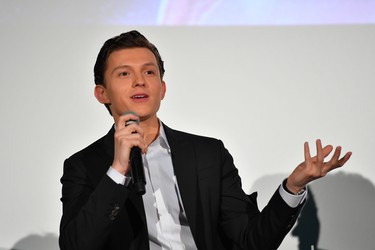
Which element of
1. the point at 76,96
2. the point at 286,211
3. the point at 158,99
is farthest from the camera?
the point at 76,96

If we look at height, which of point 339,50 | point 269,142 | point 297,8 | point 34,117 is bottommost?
point 269,142

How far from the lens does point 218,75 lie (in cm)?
271

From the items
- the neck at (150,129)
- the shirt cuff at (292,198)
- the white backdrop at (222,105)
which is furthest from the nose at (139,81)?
the white backdrop at (222,105)

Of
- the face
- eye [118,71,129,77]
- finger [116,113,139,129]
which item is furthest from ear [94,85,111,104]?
finger [116,113,139,129]

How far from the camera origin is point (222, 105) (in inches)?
106

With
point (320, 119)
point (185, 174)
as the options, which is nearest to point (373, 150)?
point (320, 119)

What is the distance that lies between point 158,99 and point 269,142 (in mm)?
901

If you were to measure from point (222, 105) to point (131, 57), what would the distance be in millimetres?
815

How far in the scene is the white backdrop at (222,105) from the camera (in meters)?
2.66

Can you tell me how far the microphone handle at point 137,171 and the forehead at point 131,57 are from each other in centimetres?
46

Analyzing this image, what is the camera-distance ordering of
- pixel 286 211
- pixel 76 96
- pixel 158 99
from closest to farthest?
pixel 286 211, pixel 158 99, pixel 76 96

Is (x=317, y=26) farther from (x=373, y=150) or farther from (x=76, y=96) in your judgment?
(x=76, y=96)

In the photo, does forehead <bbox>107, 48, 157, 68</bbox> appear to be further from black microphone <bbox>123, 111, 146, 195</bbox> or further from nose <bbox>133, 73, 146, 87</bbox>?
black microphone <bbox>123, 111, 146, 195</bbox>

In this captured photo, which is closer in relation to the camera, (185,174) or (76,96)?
(185,174)
